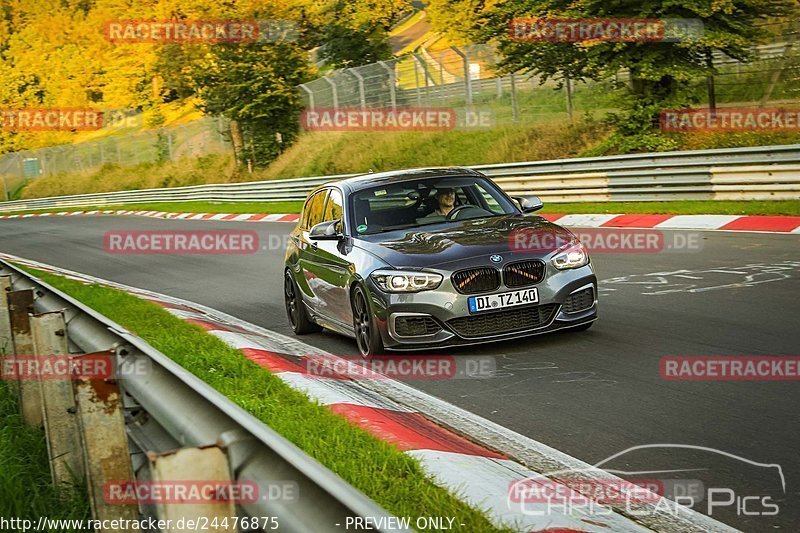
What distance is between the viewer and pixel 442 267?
→ 875 centimetres

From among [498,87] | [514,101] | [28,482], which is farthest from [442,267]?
[498,87]

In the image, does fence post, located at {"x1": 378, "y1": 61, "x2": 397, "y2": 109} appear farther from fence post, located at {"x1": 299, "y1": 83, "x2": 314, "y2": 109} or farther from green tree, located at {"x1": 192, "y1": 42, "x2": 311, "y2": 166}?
green tree, located at {"x1": 192, "y1": 42, "x2": 311, "y2": 166}

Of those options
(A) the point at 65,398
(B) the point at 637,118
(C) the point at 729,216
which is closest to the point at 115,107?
(B) the point at 637,118

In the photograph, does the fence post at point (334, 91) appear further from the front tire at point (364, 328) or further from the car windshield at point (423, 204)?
the front tire at point (364, 328)

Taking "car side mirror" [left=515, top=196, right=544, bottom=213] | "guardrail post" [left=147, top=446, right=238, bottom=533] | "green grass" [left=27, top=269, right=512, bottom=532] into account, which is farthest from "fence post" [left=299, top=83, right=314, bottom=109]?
"guardrail post" [left=147, top=446, right=238, bottom=533]

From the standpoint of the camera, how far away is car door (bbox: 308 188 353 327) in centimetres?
972

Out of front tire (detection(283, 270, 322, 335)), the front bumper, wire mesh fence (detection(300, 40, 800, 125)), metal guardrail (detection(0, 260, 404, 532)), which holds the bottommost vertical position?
front tire (detection(283, 270, 322, 335))

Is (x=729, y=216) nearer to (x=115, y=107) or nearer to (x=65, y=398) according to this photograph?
(x=65, y=398)

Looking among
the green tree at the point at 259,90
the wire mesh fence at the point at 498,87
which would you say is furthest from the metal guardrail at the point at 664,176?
the green tree at the point at 259,90

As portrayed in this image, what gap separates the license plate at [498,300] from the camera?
8.68 meters

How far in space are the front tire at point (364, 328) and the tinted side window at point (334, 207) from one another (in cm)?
121

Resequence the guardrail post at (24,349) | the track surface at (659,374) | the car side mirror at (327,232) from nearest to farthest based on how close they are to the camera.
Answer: the track surface at (659,374) < the guardrail post at (24,349) < the car side mirror at (327,232)

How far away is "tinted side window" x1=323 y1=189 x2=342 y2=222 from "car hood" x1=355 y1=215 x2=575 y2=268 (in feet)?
2.69

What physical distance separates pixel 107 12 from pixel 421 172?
221 feet
